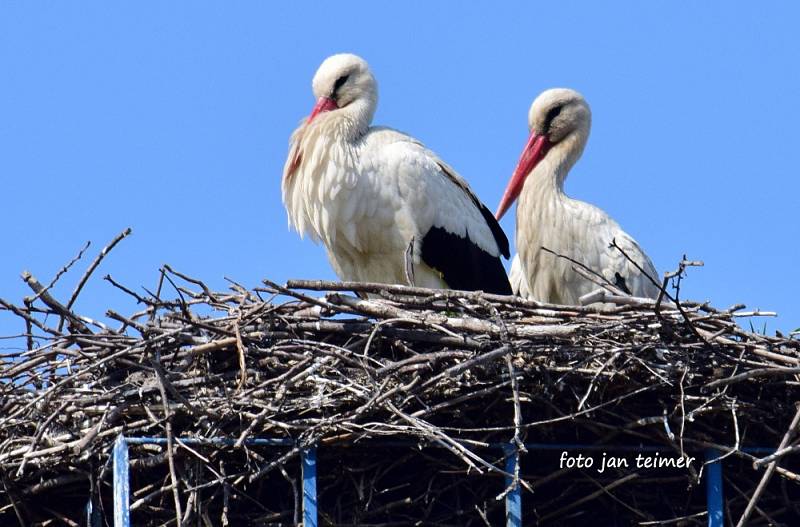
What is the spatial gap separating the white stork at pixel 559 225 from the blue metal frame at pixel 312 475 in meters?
1.29

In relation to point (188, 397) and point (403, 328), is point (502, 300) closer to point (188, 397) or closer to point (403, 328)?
point (403, 328)

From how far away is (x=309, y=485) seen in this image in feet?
16.5

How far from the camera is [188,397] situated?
5.06 metres

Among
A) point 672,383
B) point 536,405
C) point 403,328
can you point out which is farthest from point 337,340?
point 672,383

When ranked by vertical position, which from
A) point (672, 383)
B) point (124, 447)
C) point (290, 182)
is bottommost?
point (124, 447)

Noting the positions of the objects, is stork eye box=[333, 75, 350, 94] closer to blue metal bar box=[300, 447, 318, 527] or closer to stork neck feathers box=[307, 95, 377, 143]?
stork neck feathers box=[307, 95, 377, 143]

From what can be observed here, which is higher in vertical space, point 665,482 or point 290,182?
point 290,182

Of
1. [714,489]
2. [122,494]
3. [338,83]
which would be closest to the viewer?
[122,494]

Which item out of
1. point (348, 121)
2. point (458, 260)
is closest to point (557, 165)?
point (458, 260)

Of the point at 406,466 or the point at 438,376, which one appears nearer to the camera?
the point at 438,376

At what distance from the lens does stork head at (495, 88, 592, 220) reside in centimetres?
717

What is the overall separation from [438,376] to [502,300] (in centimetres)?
44

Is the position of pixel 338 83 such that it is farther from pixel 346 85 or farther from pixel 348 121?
pixel 348 121

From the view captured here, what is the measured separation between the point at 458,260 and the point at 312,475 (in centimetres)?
182
